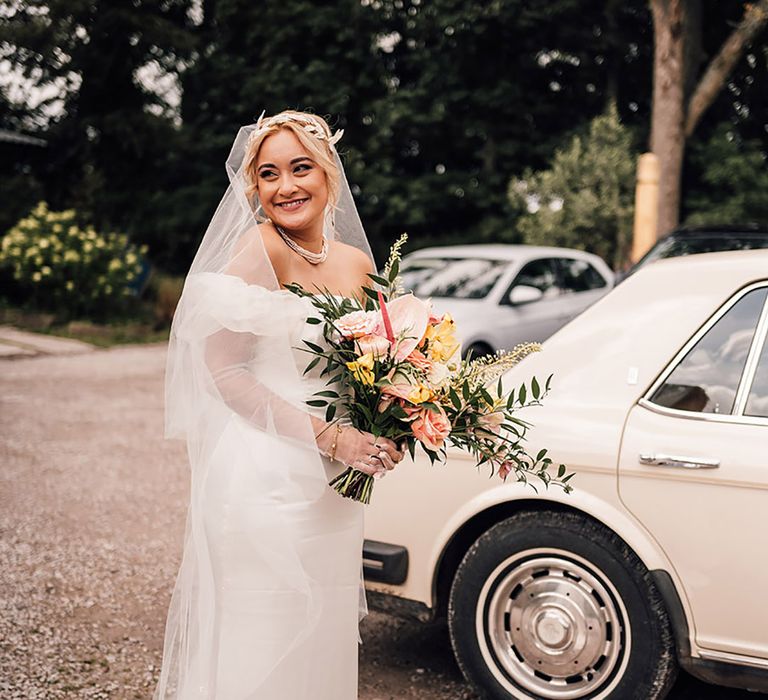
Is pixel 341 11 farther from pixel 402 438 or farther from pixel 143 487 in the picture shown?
pixel 402 438

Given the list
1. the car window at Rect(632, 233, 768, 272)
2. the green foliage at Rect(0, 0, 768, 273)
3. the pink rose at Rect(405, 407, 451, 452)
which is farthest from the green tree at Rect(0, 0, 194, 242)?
the pink rose at Rect(405, 407, 451, 452)

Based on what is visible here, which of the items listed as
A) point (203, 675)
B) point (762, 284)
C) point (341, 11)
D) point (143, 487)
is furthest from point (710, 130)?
point (203, 675)

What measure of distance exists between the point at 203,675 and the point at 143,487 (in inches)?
168

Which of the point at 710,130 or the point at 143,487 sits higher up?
the point at 710,130

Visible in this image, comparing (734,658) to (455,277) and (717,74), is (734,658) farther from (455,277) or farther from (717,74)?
(717,74)

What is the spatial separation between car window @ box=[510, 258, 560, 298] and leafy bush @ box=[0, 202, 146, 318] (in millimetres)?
9013

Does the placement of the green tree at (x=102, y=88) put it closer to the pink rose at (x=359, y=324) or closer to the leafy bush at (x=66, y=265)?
the leafy bush at (x=66, y=265)

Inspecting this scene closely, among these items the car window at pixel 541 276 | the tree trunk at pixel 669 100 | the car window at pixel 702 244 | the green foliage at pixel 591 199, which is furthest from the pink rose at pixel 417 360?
the green foliage at pixel 591 199

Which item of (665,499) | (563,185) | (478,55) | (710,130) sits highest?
(478,55)

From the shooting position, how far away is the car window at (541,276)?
34.7 feet

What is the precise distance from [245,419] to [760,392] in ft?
5.55

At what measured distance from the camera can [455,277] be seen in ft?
34.8

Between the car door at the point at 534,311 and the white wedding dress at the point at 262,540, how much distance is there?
747cm

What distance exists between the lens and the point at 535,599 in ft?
10.3
